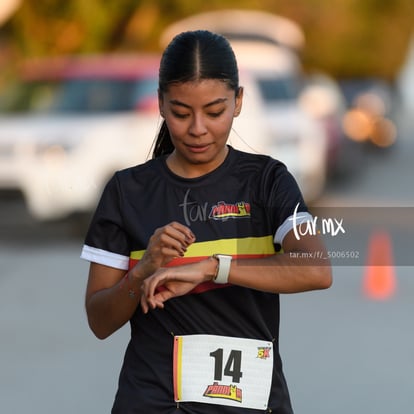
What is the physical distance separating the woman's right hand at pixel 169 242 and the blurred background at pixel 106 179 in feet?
2.85

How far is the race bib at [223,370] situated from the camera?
10.7 feet

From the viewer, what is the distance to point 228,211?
3.23 meters

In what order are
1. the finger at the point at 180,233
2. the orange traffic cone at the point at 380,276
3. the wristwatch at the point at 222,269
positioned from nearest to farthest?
the finger at the point at 180,233, the wristwatch at the point at 222,269, the orange traffic cone at the point at 380,276

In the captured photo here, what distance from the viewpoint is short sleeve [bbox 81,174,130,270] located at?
3.30 meters

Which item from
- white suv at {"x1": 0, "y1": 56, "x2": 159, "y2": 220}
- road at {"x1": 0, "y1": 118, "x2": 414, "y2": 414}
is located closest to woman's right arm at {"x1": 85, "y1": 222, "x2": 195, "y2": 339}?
road at {"x1": 0, "y1": 118, "x2": 414, "y2": 414}

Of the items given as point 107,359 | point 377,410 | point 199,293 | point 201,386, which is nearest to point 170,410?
point 201,386

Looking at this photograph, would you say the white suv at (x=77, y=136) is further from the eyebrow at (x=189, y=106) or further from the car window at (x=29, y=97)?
the eyebrow at (x=189, y=106)

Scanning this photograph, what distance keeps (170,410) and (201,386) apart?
0.33 ft

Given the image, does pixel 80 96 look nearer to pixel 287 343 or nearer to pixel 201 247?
pixel 287 343

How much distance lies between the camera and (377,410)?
6727mm

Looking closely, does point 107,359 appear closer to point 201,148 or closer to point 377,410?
point 377,410

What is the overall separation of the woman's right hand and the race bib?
14.1 inches

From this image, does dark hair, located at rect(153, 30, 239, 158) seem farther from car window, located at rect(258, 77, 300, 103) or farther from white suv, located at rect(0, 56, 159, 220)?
car window, located at rect(258, 77, 300, 103)

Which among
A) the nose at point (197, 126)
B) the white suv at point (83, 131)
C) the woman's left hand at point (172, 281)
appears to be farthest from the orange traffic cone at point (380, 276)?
the woman's left hand at point (172, 281)
